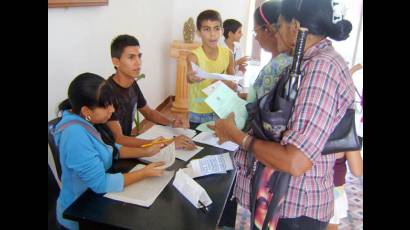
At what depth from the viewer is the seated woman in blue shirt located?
1.18 m

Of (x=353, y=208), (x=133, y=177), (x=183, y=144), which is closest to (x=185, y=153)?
(x=183, y=144)

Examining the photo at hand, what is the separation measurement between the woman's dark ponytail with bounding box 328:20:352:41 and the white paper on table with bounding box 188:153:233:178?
0.74 metres

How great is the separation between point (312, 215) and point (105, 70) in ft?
6.96

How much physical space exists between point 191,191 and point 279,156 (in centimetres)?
42

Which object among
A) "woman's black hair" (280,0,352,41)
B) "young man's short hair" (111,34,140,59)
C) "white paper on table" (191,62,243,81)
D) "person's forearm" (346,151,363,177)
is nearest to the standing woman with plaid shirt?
"woman's black hair" (280,0,352,41)

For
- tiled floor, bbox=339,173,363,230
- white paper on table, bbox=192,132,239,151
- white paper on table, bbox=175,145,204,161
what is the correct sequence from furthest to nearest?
tiled floor, bbox=339,173,363,230, white paper on table, bbox=192,132,239,151, white paper on table, bbox=175,145,204,161

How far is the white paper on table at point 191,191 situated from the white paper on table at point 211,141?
460 millimetres

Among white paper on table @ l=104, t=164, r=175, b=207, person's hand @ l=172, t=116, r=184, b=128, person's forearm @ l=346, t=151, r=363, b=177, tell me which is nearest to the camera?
white paper on table @ l=104, t=164, r=175, b=207

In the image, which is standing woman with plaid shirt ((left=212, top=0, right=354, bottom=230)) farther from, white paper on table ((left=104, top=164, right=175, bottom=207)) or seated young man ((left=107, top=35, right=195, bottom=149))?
seated young man ((left=107, top=35, right=195, bottom=149))

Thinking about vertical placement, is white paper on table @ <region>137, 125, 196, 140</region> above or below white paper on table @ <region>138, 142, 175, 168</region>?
above
